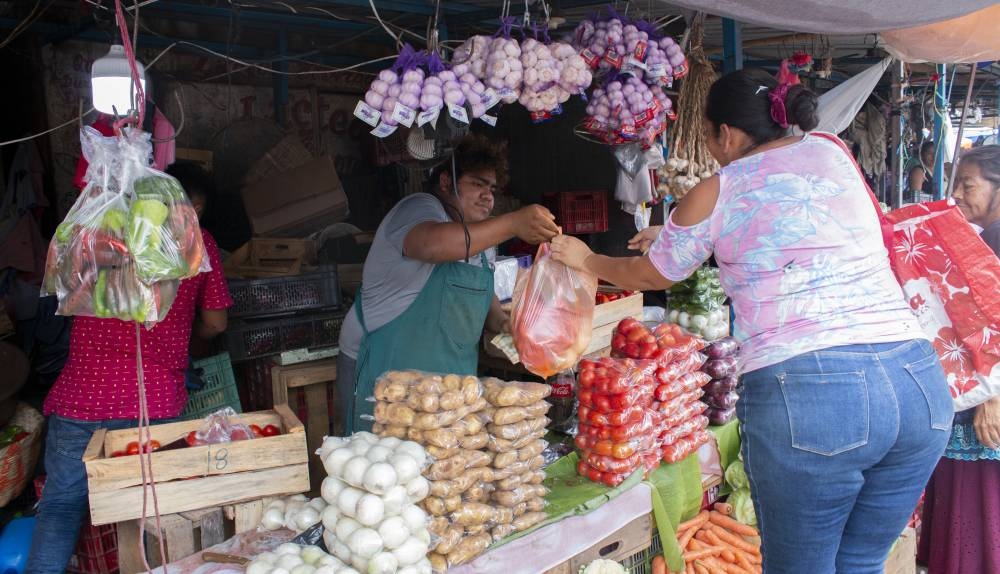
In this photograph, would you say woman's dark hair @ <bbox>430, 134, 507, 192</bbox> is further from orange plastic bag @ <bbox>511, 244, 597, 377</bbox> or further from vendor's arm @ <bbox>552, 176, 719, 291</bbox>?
vendor's arm @ <bbox>552, 176, 719, 291</bbox>

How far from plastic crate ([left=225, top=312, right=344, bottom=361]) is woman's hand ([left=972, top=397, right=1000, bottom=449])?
3091 millimetres

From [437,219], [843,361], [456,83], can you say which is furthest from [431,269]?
[843,361]

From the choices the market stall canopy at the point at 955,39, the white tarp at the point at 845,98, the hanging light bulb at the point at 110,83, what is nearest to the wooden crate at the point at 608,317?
the market stall canopy at the point at 955,39

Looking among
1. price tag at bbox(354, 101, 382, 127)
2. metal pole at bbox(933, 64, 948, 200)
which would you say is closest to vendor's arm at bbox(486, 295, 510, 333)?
price tag at bbox(354, 101, 382, 127)

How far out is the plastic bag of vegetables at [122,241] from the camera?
1811mm

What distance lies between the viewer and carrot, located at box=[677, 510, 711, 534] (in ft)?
11.4

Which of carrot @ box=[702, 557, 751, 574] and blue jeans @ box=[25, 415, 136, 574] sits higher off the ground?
blue jeans @ box=[25, 415, 136, 574]

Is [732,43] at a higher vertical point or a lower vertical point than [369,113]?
higher

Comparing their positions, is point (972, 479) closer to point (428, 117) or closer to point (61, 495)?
point (428, 117)

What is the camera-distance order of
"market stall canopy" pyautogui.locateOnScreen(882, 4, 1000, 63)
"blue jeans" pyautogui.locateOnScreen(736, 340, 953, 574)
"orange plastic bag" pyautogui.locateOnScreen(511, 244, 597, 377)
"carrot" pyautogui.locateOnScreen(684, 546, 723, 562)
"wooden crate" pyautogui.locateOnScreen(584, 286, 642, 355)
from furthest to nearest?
"market stall canopy" pyautogui.locateOnScreen(882, 4, 1000, 63), "wooden crate" pyautogui.locateOnScreen(584, 286, 642, 355), "carrot" pyautogui.locateOnScreen(684, 546, 723, 562), "orange plastic bag" pyautogui.locateOnScreen(511, 244, 597, 377), "blue jeans" pyautogui.locateOnScreen(736, 340, 953, 574)

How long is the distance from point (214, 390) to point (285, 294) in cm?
65

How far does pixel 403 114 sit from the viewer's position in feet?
9.47

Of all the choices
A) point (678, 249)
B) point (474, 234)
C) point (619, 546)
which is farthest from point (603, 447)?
point (678, 249)

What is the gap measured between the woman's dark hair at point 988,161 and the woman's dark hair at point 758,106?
190 centimetres
